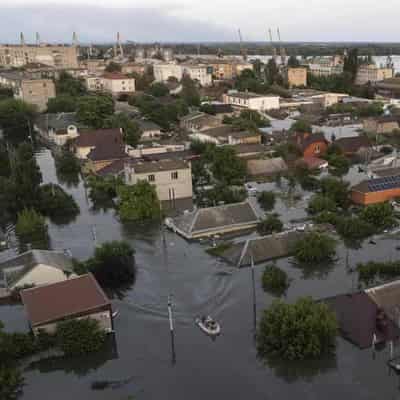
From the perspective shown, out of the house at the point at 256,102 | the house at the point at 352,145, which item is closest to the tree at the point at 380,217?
the house at the point at 352,145

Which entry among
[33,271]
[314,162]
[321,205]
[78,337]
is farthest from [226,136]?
[78,337]

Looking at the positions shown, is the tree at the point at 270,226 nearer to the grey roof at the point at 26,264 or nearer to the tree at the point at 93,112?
the grey roof at the point at 26,264

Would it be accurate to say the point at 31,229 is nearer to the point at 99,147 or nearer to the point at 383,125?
the point at 99,147

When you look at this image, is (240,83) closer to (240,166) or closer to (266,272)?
(240,166)

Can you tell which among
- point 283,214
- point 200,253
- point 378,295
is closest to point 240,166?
point 283,214

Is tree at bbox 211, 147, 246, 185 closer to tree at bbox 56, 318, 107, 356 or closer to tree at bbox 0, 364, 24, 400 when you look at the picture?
tree at bbox 56, 318, 107, 356

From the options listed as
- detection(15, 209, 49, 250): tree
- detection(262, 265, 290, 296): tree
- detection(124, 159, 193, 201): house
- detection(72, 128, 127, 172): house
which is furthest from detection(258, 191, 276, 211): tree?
detection(72, 128, 127, 172): house
